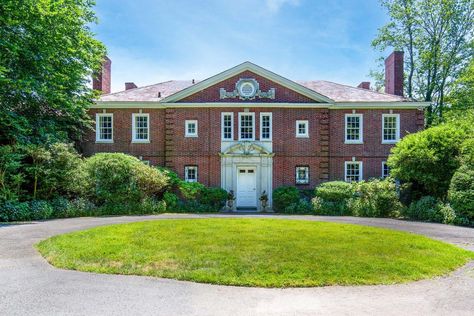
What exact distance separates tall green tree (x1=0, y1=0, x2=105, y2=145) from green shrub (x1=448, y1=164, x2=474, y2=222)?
1915 centimetres

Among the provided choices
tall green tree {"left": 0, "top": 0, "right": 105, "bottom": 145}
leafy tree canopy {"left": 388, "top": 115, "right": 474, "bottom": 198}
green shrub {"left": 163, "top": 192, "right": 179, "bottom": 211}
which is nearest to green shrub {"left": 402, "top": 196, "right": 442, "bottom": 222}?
leafy tree canopy {"left": 388, "top": 115, "right": 474, "bottom": 198}

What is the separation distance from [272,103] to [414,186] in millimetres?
9198

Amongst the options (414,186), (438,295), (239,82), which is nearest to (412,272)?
(438,295)

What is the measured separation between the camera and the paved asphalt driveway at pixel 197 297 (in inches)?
213

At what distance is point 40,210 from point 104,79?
1283 centimetres

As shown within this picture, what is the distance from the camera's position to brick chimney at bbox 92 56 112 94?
24.8 metres

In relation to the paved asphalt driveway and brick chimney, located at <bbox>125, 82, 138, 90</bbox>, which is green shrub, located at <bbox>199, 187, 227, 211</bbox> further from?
the paved asphalt driveway

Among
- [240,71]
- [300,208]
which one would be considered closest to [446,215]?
[300,208]

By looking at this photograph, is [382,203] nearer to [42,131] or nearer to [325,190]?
[325,190]

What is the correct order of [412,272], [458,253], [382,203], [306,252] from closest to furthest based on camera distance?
[412,272]
[306,252]
[458,253]
[382,203]

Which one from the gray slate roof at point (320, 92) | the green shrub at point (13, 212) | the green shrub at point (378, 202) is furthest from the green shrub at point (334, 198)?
the green shrub at point (13, 212)

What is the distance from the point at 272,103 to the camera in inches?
873

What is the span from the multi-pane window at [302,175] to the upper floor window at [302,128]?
2025mm

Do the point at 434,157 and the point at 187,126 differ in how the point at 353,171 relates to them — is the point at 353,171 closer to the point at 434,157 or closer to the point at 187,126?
the point at 434,157
